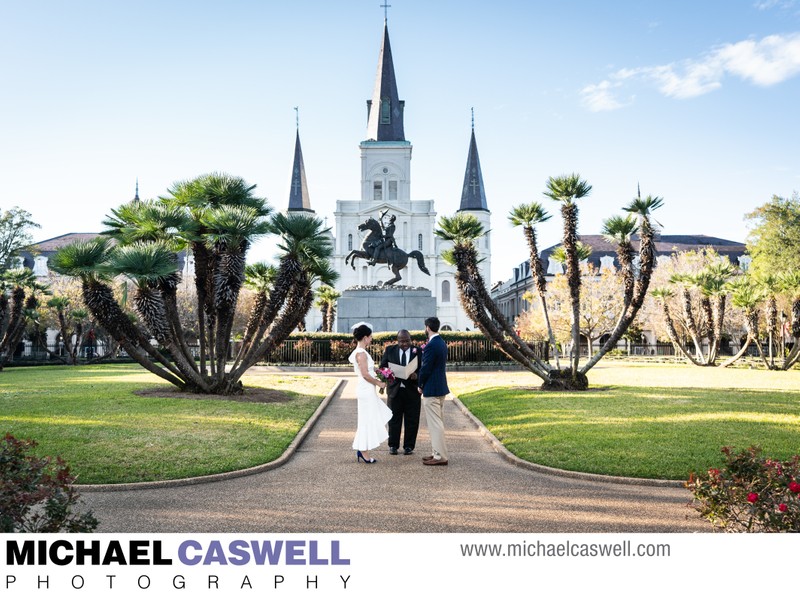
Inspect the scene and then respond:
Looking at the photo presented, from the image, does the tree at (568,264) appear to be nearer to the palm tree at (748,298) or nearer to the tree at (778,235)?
the palm tree at (748,298)

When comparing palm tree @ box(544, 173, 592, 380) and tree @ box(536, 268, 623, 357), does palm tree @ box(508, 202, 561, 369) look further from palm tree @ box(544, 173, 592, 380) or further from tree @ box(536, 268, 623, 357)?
tree @ box(536, 268, 623, 357)

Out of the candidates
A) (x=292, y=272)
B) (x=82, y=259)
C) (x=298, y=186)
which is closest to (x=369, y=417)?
(x=292, y=272)

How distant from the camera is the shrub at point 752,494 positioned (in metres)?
5.26

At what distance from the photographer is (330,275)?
18359 mm

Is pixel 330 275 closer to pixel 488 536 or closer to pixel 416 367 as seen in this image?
pixel 416 367

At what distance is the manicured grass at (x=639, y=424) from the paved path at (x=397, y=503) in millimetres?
937

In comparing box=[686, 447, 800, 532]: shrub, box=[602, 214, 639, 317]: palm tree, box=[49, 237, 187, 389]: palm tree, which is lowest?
box=[686, 447, 800, 532]: shrub

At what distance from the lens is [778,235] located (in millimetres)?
45125

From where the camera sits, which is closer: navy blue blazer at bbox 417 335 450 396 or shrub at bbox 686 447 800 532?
shrub at bbox 686 447 800 532

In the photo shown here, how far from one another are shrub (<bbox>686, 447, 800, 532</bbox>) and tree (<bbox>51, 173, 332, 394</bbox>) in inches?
481

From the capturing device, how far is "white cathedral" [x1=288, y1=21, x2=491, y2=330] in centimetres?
8112

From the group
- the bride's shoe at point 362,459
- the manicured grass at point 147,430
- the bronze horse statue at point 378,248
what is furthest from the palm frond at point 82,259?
the bronze horse statue at point 378,248

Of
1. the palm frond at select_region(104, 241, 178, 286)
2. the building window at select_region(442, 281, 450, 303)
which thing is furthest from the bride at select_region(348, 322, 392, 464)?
the building window at select_region(442, 281, 450, 303)

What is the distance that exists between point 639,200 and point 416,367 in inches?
449
